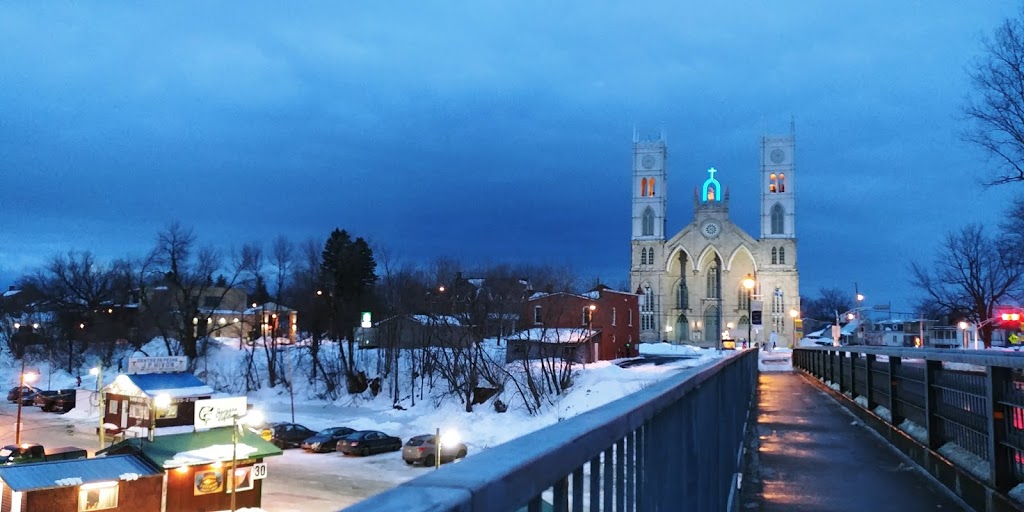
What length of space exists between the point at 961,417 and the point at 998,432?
1559 mm

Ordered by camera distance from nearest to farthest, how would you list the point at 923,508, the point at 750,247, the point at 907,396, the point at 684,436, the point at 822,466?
the point at 684,436 < the point at 923,508 < the point at 822,466 < the point at 907,396 < the point at 750,247

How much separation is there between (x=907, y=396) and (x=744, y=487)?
13.9 ft

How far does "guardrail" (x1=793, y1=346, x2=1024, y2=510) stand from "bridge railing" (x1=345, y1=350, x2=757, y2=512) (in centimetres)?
341

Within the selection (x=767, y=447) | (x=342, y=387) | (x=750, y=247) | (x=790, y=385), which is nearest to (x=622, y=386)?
(x=790, y=385)

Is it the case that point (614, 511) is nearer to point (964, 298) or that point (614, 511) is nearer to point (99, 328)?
point (964, 298)

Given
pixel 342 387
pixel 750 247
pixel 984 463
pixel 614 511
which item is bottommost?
pixel 342 387

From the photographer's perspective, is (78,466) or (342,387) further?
(342,387)

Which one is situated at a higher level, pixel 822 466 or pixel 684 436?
pixel 684 436

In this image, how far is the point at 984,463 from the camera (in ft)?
25.3

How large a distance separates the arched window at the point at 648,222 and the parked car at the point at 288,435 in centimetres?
6987

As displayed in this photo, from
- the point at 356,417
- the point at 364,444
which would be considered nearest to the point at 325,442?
the point at 364,444

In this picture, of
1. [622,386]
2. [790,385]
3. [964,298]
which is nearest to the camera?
[790,385]

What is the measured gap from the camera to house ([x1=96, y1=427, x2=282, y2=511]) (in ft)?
83.9

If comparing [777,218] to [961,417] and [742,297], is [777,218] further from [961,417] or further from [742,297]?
[961,417]
